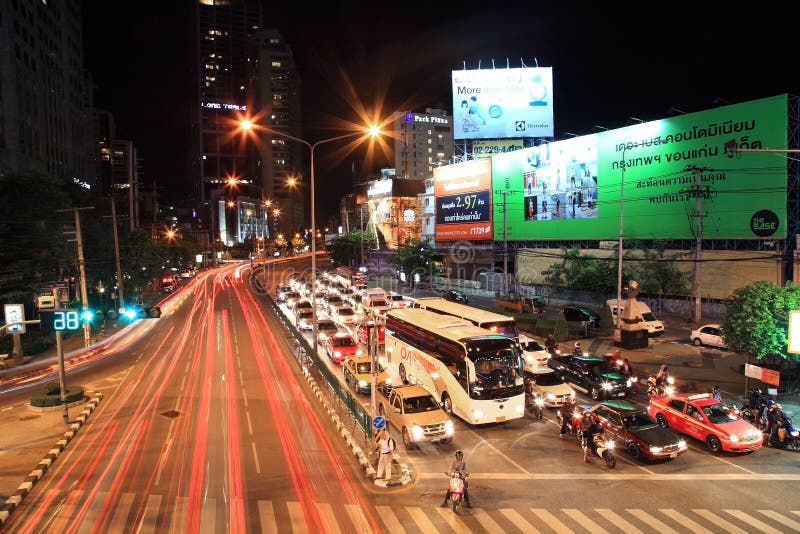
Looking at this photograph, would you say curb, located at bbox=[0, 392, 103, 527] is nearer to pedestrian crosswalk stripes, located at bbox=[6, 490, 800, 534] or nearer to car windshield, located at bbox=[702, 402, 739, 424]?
pedestrian crosswalk stripes, located at bbox=[6, 490, 800, 534]

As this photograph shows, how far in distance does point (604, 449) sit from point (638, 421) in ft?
6.20

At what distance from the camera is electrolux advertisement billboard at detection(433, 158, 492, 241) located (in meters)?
58.5

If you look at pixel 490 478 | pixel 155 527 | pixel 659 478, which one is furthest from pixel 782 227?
pixel 155 527

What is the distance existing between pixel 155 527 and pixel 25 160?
242 ft

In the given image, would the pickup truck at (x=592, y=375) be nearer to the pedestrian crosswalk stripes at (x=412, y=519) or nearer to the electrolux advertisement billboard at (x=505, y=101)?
the pedestrian crosswalk stripes at (x=412, y=519)

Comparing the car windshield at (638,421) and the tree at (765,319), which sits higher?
the tree at (765,319)

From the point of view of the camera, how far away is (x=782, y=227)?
111 feet

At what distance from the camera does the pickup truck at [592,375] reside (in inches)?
805

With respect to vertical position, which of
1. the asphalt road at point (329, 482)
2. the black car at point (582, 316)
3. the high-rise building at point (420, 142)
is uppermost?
the high-rise building at point (420, 142)

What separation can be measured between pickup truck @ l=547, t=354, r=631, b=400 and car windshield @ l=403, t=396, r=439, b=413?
7150mm

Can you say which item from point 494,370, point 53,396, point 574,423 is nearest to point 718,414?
point 574,423

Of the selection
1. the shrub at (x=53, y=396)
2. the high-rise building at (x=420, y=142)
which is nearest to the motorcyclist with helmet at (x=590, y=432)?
the shrub at (x=53, y=396)

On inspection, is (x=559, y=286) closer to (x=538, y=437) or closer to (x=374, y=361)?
(x=538, y=437)

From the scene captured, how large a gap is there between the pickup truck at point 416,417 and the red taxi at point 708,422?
706 centimetres
